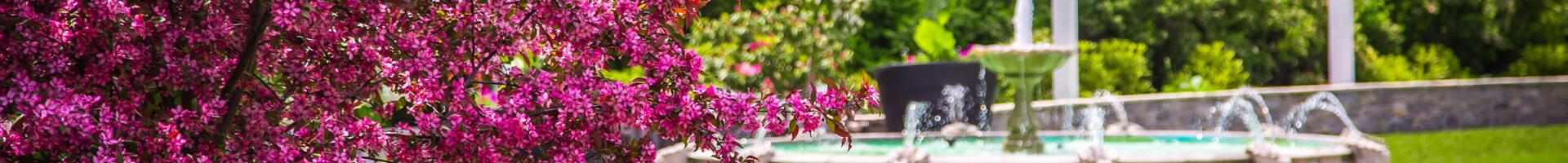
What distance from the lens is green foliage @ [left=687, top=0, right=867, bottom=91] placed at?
476 inches

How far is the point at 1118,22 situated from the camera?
15742 mm

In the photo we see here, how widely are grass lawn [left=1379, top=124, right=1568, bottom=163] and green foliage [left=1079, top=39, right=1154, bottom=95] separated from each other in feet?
7.55

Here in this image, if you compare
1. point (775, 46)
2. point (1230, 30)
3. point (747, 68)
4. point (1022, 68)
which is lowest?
point (1022, 68)

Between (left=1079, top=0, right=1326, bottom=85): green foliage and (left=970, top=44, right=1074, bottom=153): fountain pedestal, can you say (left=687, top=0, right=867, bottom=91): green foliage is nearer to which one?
(left=1079, top=0, right=1326, bottom=85): green foliage

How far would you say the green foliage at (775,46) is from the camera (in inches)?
476

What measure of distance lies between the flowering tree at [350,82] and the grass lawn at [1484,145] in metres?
8.55

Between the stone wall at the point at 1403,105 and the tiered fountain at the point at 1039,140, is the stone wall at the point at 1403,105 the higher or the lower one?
the higher one

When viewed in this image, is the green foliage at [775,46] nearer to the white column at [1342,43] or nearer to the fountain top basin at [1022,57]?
the fountain top basin at [1022,57]

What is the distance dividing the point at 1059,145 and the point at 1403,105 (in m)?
6.02

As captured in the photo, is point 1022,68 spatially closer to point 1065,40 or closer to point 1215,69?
point 1065,40

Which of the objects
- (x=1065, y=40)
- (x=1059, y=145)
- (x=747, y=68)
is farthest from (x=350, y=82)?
(x=1065, y=40)

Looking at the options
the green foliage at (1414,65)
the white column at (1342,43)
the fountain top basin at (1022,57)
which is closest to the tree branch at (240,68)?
the fountain top basin at (1022,57)

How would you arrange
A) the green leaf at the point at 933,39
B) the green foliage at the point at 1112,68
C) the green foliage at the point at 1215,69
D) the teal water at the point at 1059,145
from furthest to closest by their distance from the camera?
the green foliage at the point at 1215,69, the green foliage at the point at 1112,68, the green leaf at the point at 933,39, the teal water at the point at 1059,145

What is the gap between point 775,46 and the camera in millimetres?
12219
